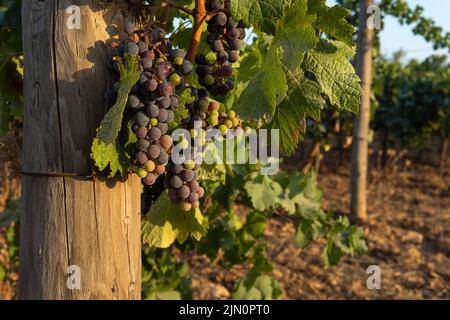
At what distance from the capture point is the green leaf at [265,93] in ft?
4.49

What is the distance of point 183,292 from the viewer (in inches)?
162

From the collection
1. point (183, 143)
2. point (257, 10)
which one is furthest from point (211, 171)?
point (257, 10)

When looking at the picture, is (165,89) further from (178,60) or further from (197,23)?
(197,23)

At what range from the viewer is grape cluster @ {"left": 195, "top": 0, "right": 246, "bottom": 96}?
152cm

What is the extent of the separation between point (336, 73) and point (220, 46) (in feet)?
1.12

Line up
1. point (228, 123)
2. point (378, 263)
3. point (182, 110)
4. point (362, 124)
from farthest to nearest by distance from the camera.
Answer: point (362, 124) < point (378, 263) < point (228, 123) < point (182, 110)

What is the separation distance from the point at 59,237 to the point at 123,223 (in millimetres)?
184

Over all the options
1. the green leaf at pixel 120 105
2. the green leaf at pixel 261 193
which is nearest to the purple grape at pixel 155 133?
the green leaf at pixel 120 105

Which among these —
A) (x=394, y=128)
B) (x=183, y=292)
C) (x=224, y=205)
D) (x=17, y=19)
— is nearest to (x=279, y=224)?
(x=183, y=292)

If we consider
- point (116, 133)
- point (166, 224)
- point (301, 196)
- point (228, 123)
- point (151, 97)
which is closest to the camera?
point (116, 133)

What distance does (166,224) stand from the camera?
5.83 ft

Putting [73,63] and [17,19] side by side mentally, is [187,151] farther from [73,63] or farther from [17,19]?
[17,19]

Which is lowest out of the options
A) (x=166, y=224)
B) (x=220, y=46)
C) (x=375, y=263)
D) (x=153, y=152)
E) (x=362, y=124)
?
(x=375, y=263)

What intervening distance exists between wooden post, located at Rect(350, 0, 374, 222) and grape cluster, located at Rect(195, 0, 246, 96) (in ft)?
16.0
